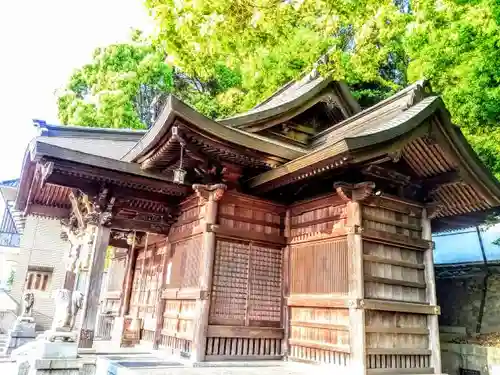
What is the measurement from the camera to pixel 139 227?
8805 mm

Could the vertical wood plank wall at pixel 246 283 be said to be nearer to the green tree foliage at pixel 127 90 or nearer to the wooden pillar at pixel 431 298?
the wooden pillar at pixel 431 298

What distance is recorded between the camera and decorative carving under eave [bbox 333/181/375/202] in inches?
257

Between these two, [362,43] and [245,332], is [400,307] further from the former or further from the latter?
[362,43]

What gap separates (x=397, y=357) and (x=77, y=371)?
5597mm

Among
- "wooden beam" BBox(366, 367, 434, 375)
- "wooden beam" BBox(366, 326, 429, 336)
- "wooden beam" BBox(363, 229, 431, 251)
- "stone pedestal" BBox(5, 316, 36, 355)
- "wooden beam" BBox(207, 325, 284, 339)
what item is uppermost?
"wooden beam" BBox(363, 229, 431, 251)

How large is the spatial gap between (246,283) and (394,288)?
272 centimetres

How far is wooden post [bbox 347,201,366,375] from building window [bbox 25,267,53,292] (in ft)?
62.2

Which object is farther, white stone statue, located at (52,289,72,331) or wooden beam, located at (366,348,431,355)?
white stone statue, located at (52,289,72,331)

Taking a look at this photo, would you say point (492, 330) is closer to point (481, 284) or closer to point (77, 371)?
point (481, 284)

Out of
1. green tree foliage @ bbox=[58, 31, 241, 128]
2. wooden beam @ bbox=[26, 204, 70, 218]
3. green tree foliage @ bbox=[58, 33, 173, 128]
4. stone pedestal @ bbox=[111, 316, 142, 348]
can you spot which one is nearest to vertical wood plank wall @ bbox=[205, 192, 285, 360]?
stone pedestal @ bbox=[111, 316, 142, 348]

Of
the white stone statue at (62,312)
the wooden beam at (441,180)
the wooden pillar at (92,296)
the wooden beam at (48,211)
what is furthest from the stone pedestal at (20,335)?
the wooden beam at (441,180)

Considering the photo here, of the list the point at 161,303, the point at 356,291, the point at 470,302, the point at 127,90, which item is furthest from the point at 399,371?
the point at 127,90

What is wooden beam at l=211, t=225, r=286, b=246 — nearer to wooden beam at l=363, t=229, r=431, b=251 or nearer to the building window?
Result: wooden beam at l=363, t=229, r=431, b=251

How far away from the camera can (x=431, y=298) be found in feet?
23.8
